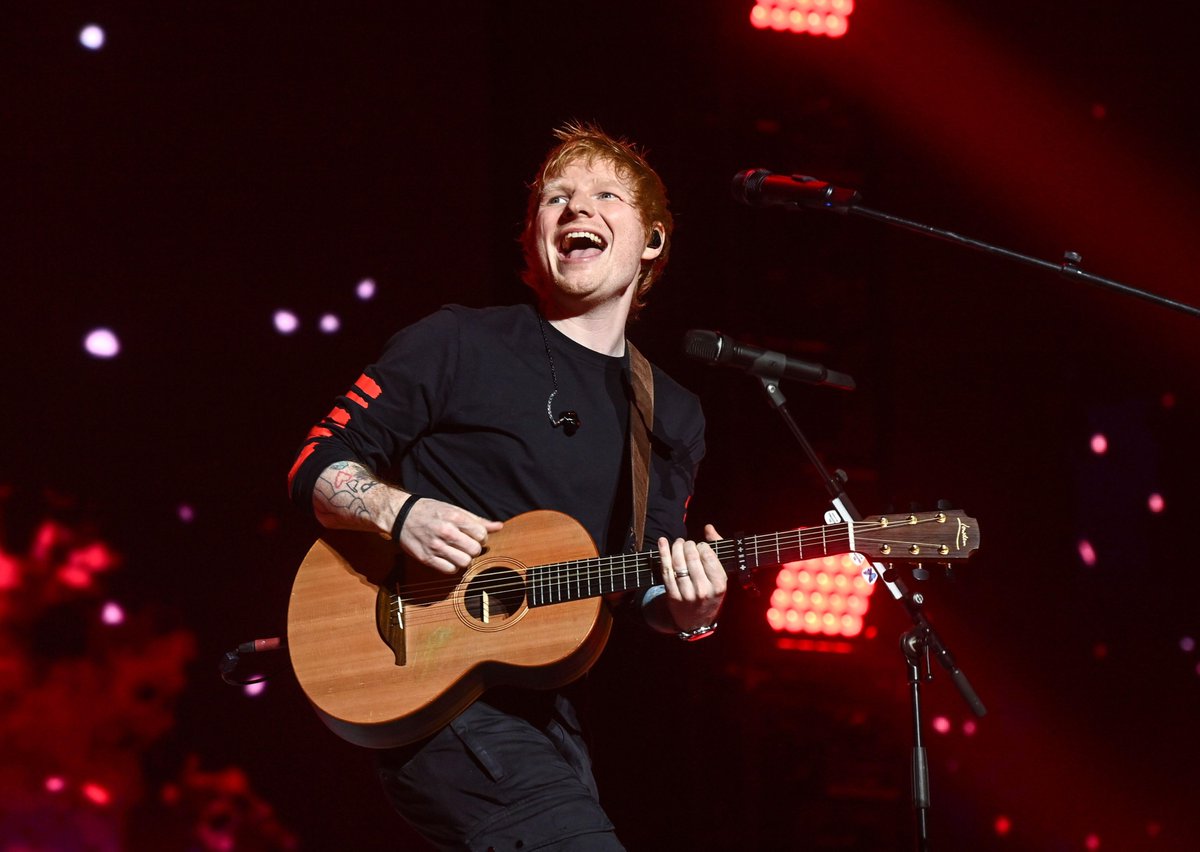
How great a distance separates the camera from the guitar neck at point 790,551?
2.47 metres

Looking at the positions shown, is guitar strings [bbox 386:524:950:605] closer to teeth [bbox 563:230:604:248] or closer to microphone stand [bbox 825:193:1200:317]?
microphone stand [bbox 825:193:1200:317]

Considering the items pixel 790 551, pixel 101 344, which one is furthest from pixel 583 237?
pixel 101 344

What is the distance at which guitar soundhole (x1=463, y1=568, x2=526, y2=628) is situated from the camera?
8.83ft

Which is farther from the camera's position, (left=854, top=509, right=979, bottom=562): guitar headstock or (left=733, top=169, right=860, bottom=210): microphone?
(left=733, top=169, right=860, bottom=210): microphone

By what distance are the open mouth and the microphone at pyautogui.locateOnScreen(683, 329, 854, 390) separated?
64 centimetres

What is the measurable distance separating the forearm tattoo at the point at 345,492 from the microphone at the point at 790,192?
1.21 meters

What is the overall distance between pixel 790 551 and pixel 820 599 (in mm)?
1910

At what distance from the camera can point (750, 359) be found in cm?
275

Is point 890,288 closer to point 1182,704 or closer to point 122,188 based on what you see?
point 1182,704

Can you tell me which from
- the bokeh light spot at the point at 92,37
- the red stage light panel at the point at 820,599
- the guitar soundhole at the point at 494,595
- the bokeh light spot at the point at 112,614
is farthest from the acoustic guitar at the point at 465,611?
the bokeh light spot at the point at 92,37

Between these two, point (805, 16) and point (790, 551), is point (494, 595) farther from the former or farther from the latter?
point (805, 16)

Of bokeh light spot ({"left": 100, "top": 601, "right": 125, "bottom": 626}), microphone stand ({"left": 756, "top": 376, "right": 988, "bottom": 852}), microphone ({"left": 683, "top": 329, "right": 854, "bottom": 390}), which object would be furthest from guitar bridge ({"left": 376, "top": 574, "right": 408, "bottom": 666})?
bokeh light spot ({"left": 100, "top": 601, "right": 125, "bottom": 626})

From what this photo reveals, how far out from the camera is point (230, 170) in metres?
4.70

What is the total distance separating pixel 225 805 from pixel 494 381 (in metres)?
2.44
